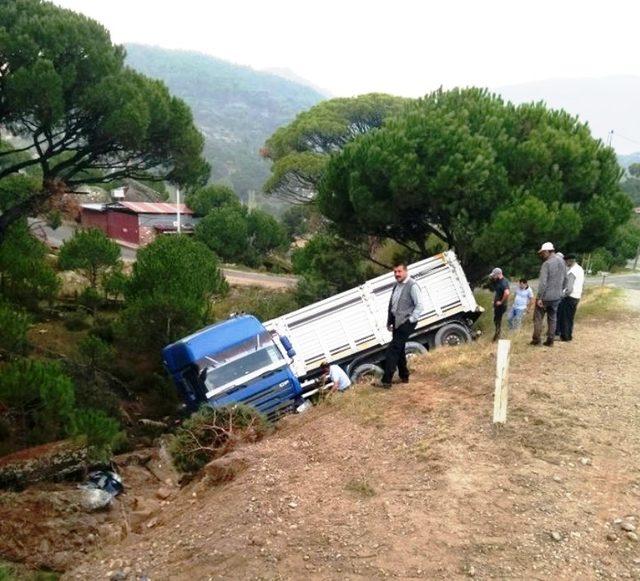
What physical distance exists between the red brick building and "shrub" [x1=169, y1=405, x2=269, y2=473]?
117 ft

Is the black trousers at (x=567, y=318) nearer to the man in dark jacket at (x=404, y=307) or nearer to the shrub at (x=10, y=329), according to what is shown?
the man in dark jacket at (x=404, y=307)

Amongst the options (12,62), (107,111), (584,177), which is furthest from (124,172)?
(584,177)

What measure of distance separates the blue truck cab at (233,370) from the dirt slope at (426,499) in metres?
3.50

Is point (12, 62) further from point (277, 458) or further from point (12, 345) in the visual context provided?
point (277, 458)

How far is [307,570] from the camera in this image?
438cm

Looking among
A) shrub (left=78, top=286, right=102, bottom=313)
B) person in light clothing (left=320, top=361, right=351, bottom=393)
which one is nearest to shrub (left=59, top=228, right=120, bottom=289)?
shrub (left=78, top=286, right=102, bottom=313)

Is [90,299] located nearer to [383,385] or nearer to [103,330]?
[103,330]

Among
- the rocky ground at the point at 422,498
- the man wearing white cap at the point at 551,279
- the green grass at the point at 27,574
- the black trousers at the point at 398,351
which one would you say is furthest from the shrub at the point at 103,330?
the man wearing white cap at the point at 551,279

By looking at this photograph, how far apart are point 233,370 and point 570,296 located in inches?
247

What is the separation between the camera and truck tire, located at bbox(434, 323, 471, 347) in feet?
45.1

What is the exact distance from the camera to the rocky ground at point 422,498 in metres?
4.39

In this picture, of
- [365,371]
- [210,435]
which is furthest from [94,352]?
[210,435]

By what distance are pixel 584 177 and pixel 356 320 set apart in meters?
7.87

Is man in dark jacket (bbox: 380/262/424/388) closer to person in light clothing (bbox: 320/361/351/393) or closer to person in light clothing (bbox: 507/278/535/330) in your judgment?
person in light clothing (bbox: 320/361/351/393)
